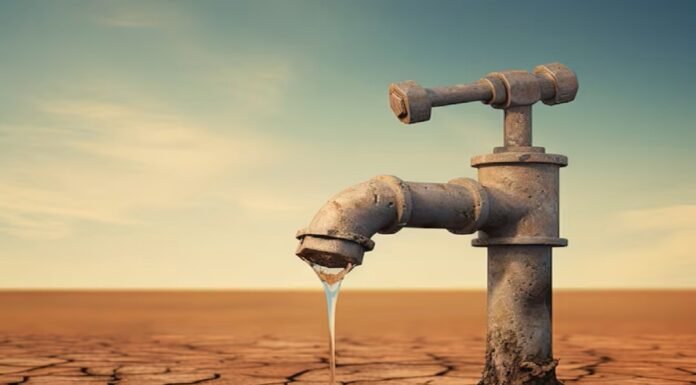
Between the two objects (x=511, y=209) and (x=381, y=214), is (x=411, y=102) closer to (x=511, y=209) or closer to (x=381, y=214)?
(x=381, y=214)

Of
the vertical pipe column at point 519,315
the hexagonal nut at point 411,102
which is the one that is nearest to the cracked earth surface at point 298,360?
the vertical pipe column at point 519,315

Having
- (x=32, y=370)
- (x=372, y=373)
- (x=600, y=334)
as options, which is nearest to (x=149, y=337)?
(x=32, y=370)

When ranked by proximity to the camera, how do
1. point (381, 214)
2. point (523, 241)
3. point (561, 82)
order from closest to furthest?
point (381, 214) < point (523, 241) < point (561, 82)

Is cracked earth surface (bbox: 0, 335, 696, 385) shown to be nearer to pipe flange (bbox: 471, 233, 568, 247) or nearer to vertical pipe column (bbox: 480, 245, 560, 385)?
vertical pipe column (bbox: 480, 245, 560, 385)

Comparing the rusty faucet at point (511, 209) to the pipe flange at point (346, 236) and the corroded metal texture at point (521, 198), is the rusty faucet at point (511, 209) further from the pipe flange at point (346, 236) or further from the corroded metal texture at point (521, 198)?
the pipe flange at point (346, 236)

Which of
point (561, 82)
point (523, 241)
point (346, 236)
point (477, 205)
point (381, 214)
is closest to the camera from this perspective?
point (346, 236)

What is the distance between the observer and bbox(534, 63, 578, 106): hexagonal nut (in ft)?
12.0

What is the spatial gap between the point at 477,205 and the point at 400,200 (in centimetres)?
32

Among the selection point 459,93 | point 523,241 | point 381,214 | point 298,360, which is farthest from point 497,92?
point 298,360

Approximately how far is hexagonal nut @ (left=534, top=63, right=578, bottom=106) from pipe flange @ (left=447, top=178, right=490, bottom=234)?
49cm

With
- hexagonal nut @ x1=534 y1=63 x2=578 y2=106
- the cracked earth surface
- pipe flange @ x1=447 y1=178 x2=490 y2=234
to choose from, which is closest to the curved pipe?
pipe flange @ x1=447 y1=178 x2=490 y2=234

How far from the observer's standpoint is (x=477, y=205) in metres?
3.41

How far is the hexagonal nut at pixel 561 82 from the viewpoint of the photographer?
3652 mm

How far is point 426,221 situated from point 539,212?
18.5 inches
